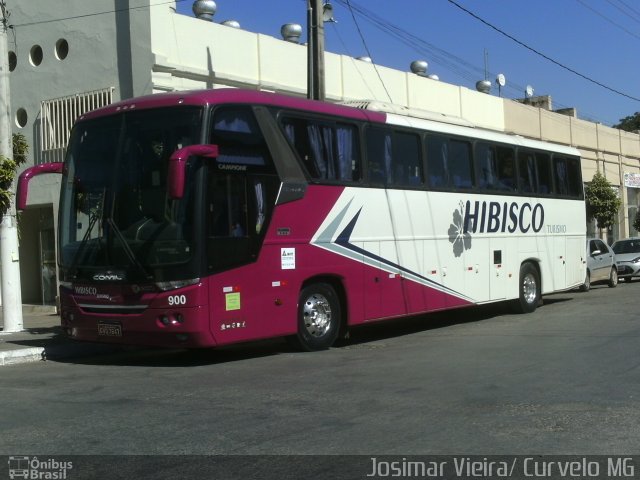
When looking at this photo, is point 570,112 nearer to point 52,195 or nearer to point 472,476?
point 52,195

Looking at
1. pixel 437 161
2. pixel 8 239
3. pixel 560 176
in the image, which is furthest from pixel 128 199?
pixel 560 176

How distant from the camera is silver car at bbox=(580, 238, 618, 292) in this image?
2375cm

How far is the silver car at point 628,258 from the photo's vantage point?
26.7 metres

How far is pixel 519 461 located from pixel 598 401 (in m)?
2.31

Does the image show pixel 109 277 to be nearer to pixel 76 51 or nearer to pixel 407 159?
pixel 407 159

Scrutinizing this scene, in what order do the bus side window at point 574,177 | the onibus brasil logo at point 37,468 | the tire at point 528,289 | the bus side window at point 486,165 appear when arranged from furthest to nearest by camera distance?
the bus side window at point 574,177, the tire at point 528,289, the bus side window at point 486,165, the onibus brasil logo at point 37,468

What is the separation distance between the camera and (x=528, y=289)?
17047mm

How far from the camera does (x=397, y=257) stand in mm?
13117

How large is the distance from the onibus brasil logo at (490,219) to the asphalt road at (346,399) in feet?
8.03

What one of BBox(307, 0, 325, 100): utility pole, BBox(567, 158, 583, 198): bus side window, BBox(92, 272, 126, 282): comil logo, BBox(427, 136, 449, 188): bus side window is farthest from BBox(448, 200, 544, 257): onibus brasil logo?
BBox(92, 272, 126, 282): comil logo

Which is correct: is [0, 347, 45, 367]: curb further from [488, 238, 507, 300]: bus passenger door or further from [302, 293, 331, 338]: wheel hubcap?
[488, 238, 507, 300]: bus passenger door

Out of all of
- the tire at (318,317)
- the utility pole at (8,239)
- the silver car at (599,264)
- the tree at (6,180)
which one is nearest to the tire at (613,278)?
the silver car at (599,264)

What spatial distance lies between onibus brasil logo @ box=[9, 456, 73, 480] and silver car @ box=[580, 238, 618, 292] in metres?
20.1

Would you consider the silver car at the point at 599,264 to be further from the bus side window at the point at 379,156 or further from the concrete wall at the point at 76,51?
the concrete wall at the point at 76,51
